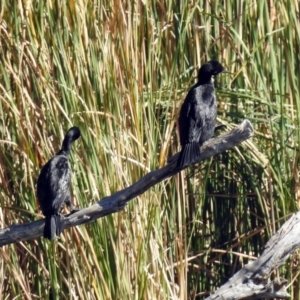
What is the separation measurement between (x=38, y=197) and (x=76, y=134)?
26 cm

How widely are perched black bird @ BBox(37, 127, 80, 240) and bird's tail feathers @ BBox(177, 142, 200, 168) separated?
17.3 inches

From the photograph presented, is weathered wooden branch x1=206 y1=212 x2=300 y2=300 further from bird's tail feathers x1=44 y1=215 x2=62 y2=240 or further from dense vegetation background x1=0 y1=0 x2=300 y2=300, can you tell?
dense vegetation background x1=0 y1=0 x2=300 y2=300

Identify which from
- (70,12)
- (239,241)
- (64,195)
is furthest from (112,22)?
(239,241)

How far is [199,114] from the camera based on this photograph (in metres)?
3.42

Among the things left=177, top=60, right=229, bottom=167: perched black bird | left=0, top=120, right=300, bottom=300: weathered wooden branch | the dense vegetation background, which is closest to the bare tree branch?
left=0, top=120, right=300, bottom=300: weathered wooden branch

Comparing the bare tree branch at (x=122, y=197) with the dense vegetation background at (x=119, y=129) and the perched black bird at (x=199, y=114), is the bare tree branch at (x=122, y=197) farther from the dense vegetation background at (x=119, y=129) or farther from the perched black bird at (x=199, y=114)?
the dense vegetation background at (x=119, y=129)

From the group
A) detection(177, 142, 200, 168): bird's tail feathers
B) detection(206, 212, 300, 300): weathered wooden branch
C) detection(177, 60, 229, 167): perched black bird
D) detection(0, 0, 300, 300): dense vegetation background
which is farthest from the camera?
detection(0, 0, 300, 300): dense vegetation background

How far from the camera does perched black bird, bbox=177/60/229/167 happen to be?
322 centimetres

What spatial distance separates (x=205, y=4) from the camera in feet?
13.9

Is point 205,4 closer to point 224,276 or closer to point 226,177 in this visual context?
point 226,177

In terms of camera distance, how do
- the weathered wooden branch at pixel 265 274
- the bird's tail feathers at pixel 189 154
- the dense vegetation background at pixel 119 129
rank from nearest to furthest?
the weathered wooden branch at pixel 265 274, the bird's tail feathers at pixel 189 154, the dense vegetation background at pixel 119 129

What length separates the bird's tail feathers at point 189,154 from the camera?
297 cm

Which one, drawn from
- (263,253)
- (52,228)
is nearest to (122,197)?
(52,228)

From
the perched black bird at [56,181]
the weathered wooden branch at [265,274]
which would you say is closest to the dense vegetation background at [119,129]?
the perched black bird at [56,181]
